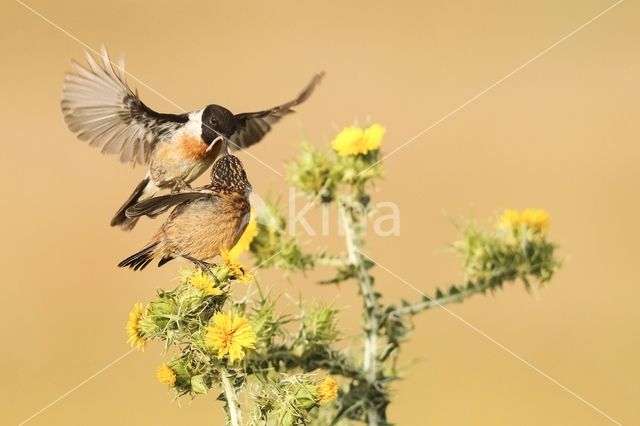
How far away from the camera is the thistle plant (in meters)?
3.29

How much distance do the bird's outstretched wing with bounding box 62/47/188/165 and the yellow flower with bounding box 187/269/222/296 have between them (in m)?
1.49

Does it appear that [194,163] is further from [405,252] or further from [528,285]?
[405,252]

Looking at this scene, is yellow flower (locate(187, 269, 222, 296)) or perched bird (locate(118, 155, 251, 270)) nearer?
yellow flower (locate(187, 269, 222, 296))

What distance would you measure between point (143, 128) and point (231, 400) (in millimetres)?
2029

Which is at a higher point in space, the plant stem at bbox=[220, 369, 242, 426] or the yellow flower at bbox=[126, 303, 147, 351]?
the yellow flower at bbox=[126, 303, 147, 351]

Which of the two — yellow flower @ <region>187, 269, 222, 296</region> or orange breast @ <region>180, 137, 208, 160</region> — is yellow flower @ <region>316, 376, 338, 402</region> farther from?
orange breast @ <region>180, 137, 208, 160</region>

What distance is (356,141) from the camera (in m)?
4.77

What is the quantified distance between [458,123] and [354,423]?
534 inches

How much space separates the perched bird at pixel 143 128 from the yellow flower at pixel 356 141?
0.31 meters

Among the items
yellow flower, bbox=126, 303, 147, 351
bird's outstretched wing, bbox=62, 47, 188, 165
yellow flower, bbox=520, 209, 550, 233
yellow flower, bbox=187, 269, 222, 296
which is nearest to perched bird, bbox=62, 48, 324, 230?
bird's outstretched wing, bbox=62, 47, 188, 165

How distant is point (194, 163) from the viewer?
14.9ft

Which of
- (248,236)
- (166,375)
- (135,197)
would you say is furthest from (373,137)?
(166,375)

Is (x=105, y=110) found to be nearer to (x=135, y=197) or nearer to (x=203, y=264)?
(x=135, y=197)

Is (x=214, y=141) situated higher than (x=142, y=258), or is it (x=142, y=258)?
(x=214, y=141)
